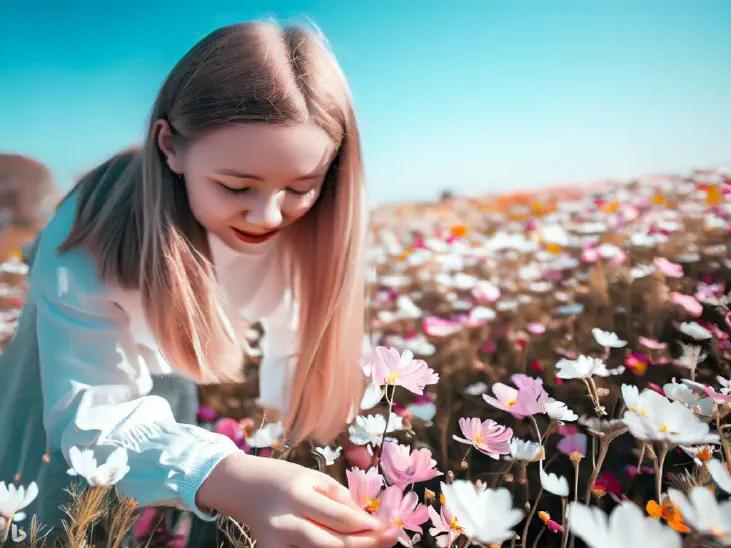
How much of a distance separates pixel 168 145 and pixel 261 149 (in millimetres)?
178

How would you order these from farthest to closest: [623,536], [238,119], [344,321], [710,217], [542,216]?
[542,216] → [710,217] → [344,321] → [238,119] → [623,536]

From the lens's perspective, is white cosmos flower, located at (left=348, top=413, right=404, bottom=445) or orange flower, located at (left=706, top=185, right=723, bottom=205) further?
orange flower, located at (left=706, top=185, right=723, bottom=205)

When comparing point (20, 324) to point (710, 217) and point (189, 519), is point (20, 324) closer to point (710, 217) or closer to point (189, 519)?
point (189, 519)

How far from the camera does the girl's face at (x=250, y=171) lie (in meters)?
0.68

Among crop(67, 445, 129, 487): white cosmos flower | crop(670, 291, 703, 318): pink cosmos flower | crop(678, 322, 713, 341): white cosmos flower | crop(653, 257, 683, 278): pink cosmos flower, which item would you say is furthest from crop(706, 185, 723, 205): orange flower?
crop(67, 445, 129, 487): white cosmos flower

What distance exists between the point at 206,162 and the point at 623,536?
60 cm

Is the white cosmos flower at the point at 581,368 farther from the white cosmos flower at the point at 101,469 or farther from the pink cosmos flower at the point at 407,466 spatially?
the white cosmos flower at the point at 101,469

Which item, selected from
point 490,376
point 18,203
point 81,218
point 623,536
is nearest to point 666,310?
point 490,376

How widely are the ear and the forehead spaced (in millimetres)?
58

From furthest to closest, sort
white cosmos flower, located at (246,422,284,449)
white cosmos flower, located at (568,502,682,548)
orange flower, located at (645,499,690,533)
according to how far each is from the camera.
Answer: white cosmos flower, located at (246,422,284,449)
orange flower, located at (645,499,690,533)
white cosmos flower, located at (568,502,682,548)

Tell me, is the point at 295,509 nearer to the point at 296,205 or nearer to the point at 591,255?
the point at 296,205

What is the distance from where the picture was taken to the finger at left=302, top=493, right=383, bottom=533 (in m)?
0.43

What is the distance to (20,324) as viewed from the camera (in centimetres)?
92

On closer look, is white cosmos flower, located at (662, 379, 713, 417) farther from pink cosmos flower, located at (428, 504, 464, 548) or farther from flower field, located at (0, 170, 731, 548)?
pink cosmos flower, located at (428, 504, 464, 548)
